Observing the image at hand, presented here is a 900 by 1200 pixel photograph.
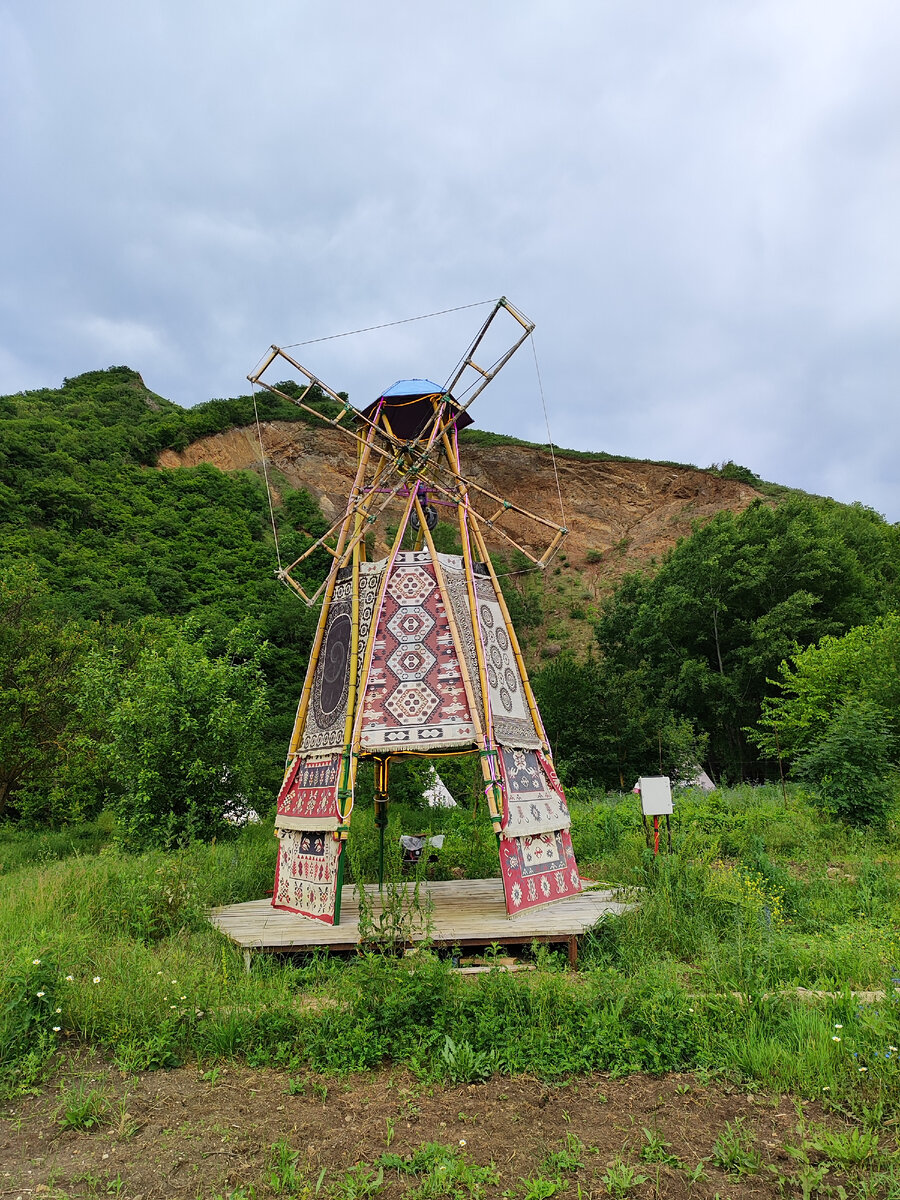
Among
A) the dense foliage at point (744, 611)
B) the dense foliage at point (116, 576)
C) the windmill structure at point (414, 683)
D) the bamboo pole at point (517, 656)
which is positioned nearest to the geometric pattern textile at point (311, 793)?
the windmill structure at point (414, 683)

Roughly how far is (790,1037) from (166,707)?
10.0 metres

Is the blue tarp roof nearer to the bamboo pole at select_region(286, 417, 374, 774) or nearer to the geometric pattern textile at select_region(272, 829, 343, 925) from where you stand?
the bamboo pole at select_region(286, 417, 374, 774)

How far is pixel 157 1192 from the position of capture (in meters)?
3.29

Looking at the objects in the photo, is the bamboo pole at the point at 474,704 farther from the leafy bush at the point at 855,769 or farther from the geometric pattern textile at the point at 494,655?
the leafy bush at the point at 855,769

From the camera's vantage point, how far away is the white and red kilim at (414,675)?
24.9 feet

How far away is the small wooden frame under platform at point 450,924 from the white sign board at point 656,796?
98 cm

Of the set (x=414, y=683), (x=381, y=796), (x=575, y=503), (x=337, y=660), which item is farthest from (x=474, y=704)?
(x=575, y=503)

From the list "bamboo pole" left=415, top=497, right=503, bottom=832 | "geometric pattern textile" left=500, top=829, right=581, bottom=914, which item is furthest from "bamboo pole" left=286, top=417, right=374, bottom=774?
"geometric pattern textile" left=500, top=829, right=581, bottom=914

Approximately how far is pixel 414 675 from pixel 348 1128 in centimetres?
455

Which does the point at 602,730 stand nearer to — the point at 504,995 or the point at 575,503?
the point at 504,995

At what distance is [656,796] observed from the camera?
7828 mm

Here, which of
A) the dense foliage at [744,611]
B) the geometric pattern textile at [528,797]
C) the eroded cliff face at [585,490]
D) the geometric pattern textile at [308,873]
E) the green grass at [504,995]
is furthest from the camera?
the eroded cliff face at [585,490]

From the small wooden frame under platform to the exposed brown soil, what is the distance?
1525 mm

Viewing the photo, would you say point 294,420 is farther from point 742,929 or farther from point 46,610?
point 742,929
